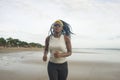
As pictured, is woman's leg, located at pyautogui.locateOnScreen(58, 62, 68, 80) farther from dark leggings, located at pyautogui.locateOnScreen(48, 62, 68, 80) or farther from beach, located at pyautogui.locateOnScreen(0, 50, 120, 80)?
beach, located at pyautogui.locateOnScreen(0, 50, 120, 80)

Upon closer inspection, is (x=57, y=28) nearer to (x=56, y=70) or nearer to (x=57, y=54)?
(x=57, y=54)

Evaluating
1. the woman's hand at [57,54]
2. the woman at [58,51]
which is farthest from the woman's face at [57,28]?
the woman's hand at [57,54]

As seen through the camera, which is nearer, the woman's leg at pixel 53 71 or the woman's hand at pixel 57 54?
the woman's hand at pixel 57 54

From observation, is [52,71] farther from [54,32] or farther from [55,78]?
[54,32]

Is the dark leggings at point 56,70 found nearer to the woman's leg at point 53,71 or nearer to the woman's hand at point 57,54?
the woman's leg at point 53,71

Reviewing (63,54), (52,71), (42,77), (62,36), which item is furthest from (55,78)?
(42,77)

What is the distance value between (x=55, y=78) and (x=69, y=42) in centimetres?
75

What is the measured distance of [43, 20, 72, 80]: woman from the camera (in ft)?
16.1

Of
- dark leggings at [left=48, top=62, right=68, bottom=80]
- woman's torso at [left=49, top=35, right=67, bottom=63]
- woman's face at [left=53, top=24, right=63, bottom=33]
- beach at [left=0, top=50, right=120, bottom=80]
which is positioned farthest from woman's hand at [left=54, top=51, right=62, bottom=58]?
beach at [left=0, top=50, right=120, bottom=80]

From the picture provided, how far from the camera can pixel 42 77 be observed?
10055 millimetres

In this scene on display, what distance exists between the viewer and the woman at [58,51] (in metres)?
4.90

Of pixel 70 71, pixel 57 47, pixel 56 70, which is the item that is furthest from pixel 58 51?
pixel 70 71

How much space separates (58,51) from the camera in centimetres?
489

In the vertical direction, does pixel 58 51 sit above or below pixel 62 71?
above
